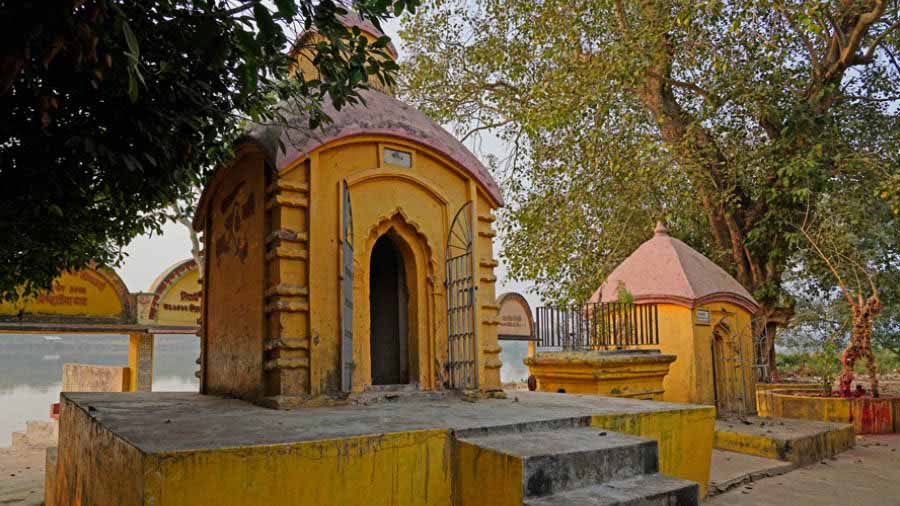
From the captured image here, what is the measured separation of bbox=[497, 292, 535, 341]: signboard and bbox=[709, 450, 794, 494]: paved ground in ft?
19.0

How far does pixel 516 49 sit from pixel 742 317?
7.11 meters

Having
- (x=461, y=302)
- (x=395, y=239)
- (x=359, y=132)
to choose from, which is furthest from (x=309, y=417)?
(x=359, y=132)

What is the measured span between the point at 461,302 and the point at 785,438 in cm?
522

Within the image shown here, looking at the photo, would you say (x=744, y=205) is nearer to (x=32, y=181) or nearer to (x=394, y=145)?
(x=394, y=145)

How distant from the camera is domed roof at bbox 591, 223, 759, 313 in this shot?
37.1ft

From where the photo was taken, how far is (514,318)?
14.9m

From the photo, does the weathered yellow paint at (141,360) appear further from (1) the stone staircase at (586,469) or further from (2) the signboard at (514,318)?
(1) the stone staircase at (586,469)

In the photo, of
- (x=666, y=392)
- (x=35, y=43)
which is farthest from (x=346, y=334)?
(x=666, y=392)

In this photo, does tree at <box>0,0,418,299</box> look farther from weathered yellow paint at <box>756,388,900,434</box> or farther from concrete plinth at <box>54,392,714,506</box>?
weathered yellow paint at <box>756,388,900,434</box>

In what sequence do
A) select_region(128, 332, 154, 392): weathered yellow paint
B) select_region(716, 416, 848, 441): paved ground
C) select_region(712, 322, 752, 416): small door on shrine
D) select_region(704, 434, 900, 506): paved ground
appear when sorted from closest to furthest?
select_region(704, 434, 900, 506): paved ground
select_region(716, 416, 848, 441): paved ground
select_region(712, 322, 752, 416): small door on shrine
select_region(128, 332, 154, 392): weathered yellow paint

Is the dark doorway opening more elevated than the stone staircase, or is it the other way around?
the dark doorway opening

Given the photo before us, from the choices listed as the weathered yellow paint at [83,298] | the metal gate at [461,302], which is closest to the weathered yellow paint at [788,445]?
the metal gate at [461,302]

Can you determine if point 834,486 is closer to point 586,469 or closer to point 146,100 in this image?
point 586,469

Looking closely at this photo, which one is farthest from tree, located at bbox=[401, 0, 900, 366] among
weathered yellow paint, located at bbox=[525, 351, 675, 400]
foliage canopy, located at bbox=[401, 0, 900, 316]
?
weathered yellow paint, located at bbox=[525, 351, 675, 400]
